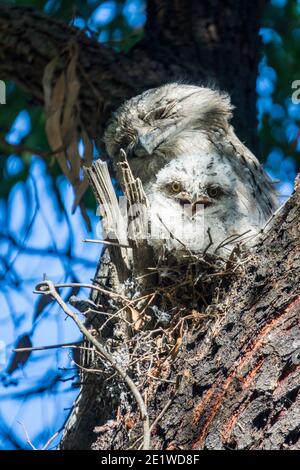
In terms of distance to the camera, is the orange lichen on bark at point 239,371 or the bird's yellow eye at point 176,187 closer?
the orange lichen on bark at point 239,371

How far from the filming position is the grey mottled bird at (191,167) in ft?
10.6

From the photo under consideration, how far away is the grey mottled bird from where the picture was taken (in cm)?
322

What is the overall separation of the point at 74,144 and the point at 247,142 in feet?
2.80

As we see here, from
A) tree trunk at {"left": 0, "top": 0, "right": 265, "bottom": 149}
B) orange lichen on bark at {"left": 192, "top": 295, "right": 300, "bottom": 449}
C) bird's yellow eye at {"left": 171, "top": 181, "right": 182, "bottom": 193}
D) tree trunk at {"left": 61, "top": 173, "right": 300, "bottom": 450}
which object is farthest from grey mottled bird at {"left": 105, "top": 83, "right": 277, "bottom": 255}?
orange lichen on bark at {"left": 192, "top": 295, "right": 300, "bottom": 449}

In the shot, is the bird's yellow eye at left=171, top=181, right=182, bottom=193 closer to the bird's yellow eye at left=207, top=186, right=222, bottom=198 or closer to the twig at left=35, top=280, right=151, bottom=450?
the bird's yellow eye at left=207, top=186, right=222, bottom=198

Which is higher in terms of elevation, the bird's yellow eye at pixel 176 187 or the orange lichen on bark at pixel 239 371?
the bird's yellow eye at pixel 176 187

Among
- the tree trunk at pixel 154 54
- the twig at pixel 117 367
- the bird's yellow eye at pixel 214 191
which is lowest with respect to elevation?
the twig at pixel 117 367

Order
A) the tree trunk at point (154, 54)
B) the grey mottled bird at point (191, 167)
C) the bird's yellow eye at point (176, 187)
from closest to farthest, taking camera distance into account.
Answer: the grey mottled bird at point (191, 167), the bird's yellow eye at point (176, 187), the tree trunk at point (154, 54)

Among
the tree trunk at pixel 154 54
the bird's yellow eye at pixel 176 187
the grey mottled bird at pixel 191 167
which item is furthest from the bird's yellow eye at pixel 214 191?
the tree trunk at pixel 154 54

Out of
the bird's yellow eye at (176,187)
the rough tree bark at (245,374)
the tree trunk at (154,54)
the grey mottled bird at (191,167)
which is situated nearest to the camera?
the rough tree bark at (245,374)

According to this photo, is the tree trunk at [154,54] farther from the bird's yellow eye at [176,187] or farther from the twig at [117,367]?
the twig at [117,367]

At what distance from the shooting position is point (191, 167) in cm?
346

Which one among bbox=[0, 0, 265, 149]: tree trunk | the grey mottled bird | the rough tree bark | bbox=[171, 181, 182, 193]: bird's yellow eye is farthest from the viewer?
bbox=[0, 0, 265, 149]: tree trunk

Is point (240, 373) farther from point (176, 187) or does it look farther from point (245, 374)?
point (176, 187)
